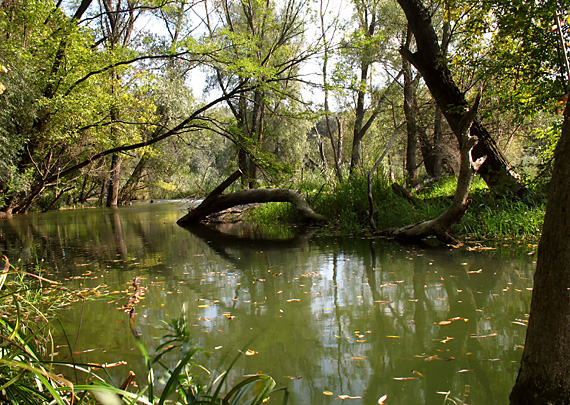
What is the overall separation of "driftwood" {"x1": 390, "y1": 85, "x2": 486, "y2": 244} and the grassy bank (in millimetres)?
724

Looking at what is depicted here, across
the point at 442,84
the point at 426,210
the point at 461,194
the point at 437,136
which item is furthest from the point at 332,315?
the point at 437,136

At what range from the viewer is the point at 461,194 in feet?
22.9

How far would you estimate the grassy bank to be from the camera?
7668 mm

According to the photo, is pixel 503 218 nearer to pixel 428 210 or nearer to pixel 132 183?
pixel 428 210

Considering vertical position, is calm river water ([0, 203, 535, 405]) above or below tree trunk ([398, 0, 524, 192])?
below

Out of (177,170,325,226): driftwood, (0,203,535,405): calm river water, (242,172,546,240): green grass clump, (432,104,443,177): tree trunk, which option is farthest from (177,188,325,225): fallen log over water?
(432,104,443,177): tree trunk

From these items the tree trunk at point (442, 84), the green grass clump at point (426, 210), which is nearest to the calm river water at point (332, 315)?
the green grass clump at point (426, 210)

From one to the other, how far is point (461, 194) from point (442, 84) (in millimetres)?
2794

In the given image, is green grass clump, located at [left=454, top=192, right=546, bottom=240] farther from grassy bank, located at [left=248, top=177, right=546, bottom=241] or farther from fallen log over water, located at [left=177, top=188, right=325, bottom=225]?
fallen log over water, located at [left=177, top=188, right=325, bottom=225]

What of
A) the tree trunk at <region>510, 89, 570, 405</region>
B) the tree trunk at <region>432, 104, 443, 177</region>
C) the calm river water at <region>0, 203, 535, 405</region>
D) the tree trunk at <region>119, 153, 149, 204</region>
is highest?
the tree trunk at <region>432, 104, 443, 177</region>

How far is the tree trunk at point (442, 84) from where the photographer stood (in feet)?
27.5

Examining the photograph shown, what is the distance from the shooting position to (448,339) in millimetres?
3119

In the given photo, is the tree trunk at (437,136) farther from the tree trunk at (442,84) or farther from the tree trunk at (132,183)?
the tree trunk at (132,183)

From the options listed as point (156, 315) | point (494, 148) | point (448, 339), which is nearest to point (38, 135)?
point (156, 315)
